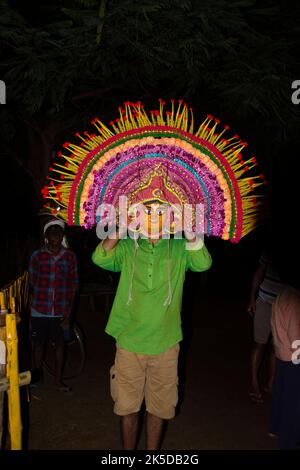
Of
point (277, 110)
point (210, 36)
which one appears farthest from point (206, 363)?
point (210, 36)

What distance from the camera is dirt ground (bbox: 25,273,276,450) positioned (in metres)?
4.39

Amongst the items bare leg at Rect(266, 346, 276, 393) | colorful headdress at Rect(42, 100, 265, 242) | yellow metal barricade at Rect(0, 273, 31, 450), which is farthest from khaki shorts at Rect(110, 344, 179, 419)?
bare leg at Rect(266, 346, 276, 393)

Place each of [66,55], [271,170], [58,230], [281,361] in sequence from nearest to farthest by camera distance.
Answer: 1. [281,361]
2. [58,230]
3. [66,55]
4. [271,170]

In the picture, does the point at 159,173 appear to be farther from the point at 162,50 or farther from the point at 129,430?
the point at 162,50

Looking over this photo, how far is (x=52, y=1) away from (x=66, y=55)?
1.69 m

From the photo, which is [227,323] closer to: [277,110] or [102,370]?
[102,370]

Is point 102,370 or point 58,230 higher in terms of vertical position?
point 58,230

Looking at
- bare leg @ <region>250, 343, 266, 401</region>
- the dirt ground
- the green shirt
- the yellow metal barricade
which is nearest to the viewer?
the yellow metal barricade

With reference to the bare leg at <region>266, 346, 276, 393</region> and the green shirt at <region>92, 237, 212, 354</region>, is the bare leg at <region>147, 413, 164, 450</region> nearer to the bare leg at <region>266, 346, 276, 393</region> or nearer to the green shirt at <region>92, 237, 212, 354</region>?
the green shirt at <region>92, 237, 212, 354</region>

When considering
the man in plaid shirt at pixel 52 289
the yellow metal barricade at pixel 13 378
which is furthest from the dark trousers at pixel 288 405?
the man in plaid shirt at pixel 52 289

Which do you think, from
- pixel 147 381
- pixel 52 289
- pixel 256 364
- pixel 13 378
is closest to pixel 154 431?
pixel 147 381

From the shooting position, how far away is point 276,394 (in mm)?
4055

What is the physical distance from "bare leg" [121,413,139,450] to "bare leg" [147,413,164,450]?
0.33 feet

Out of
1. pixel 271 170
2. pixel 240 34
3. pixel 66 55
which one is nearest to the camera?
pixel 66 55
